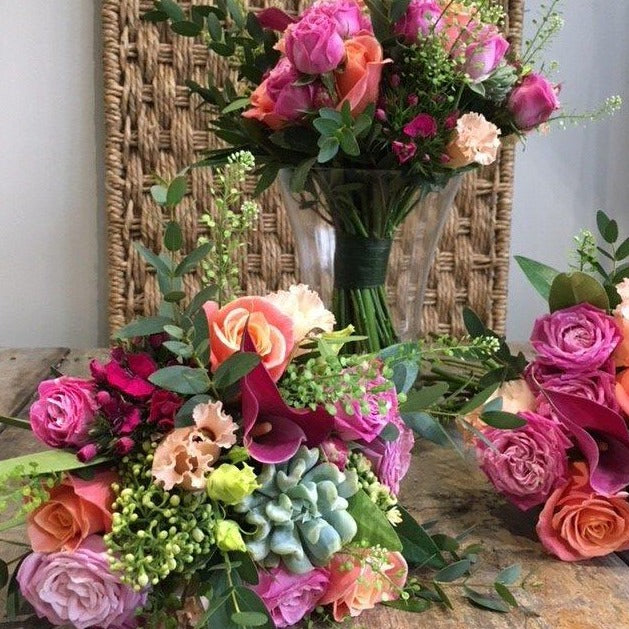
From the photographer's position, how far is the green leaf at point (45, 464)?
443 millimetres

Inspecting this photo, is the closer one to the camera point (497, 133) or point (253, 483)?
point (253, 483)

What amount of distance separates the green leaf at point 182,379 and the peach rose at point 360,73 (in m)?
0.33

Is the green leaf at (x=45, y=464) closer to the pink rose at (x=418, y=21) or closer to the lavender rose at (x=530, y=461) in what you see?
the lavender rose at (x=530, y=461)

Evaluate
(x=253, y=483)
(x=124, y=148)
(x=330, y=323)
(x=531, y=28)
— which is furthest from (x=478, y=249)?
(x=253, y=483)

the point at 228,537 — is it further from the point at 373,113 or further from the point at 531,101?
the point at 531,101

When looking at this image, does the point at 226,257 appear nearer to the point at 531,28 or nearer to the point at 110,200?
the point at 110,200

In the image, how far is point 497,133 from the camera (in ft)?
2.38

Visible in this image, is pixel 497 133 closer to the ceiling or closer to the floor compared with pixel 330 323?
closer to the ceiling

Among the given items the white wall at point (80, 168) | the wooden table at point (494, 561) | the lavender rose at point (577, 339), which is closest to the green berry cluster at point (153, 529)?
the wooden table at point (494, 561)

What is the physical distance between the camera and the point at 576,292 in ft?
2.14

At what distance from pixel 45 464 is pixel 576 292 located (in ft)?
1.41

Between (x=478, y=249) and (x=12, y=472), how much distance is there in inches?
41.8

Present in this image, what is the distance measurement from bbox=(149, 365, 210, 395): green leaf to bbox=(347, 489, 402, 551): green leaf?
0.12 metres

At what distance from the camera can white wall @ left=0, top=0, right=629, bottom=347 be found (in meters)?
1.35
